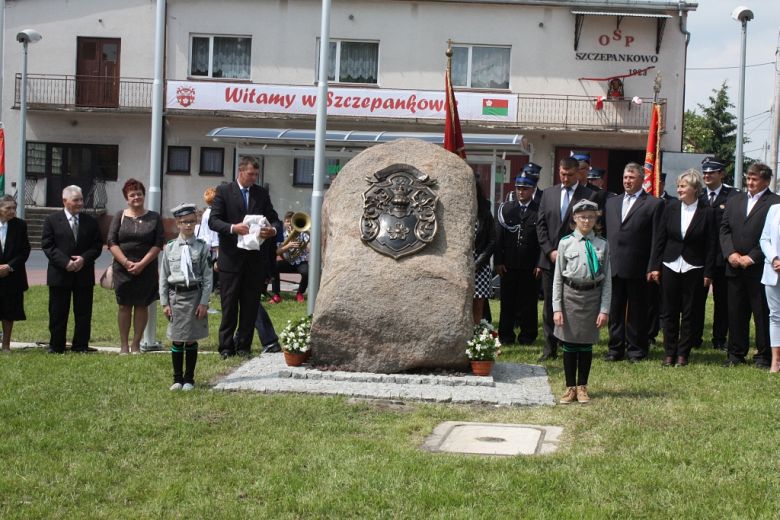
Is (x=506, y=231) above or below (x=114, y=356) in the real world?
above

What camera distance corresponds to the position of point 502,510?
217 inches

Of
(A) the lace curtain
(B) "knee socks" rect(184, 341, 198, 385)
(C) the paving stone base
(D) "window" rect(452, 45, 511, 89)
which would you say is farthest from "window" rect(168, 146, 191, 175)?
(B) "knee socks" rect(184, 341, 198, 385)

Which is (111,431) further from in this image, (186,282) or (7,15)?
(7,15)

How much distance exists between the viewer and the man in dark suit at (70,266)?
11.1 meters

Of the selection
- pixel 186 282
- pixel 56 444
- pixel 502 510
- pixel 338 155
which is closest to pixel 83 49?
pixel 338 155

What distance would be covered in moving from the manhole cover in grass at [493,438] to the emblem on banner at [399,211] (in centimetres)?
223

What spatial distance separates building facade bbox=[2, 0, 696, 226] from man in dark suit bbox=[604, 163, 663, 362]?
777 inches

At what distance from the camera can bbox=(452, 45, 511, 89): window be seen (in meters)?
32.3

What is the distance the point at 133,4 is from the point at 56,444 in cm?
2797

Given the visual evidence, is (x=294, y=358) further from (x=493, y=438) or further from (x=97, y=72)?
(x=97, y=72)


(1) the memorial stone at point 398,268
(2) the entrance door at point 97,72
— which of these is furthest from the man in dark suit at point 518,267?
(2) the entrance door at point 97,72

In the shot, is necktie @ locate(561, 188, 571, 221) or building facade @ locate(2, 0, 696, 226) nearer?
necktie @ locate(561, 188, 571, 221)

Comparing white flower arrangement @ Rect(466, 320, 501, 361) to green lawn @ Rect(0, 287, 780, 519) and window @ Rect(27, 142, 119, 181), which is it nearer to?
green lawn @ Rect(0, 287, 780, 519)

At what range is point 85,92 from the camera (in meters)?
32.8
